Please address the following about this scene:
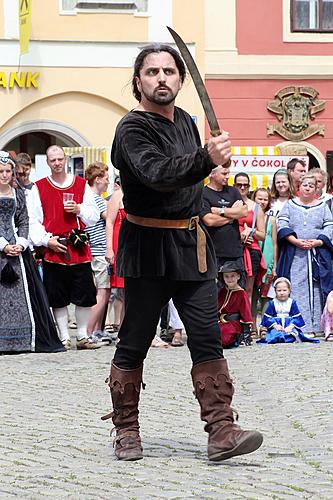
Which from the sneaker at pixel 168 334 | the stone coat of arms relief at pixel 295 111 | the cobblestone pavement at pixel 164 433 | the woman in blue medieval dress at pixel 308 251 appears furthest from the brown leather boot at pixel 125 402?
the stone coat of arms relief at pixel 295 111

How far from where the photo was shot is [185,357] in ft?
35.4

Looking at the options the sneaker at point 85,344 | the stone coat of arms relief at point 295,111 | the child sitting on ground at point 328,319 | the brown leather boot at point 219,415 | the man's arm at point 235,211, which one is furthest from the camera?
the stone coat of arms relief at point 295,111

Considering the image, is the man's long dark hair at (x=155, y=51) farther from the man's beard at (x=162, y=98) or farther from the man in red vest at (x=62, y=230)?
the man in red vest at (x=62, y=230)

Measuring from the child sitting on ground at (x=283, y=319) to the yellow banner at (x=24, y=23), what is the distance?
1004 cm

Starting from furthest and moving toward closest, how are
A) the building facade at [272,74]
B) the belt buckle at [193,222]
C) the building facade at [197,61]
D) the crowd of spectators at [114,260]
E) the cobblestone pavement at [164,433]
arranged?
1. the building facade at [272,74]
2. the building facade at [197,61]
3. the crowd of spectators at [114,260]
4. the belt buckle at [193,222]
5. the cobblestone pavement at [164,433]

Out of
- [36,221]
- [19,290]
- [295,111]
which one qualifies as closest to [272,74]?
[295,111]

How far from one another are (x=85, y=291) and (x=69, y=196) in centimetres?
85

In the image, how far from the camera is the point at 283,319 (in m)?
12.2

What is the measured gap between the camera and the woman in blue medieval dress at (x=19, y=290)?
11266 mm

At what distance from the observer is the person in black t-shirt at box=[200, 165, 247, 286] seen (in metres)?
11.6

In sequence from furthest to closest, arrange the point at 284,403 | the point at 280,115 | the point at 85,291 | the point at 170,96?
the point at 280,115 → the point at 85,291 → the point at 284,403 → the point at 170,96

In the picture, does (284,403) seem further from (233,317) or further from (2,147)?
(2,147)

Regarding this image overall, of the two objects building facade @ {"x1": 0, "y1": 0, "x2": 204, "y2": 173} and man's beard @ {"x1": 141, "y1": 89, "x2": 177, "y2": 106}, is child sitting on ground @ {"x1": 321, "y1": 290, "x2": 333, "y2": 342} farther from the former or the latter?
building facade @ {"x1": 0, "y1": 0, "x2": 204, "y2": 173}

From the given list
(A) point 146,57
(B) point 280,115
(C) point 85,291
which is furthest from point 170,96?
(B) point 280,115
